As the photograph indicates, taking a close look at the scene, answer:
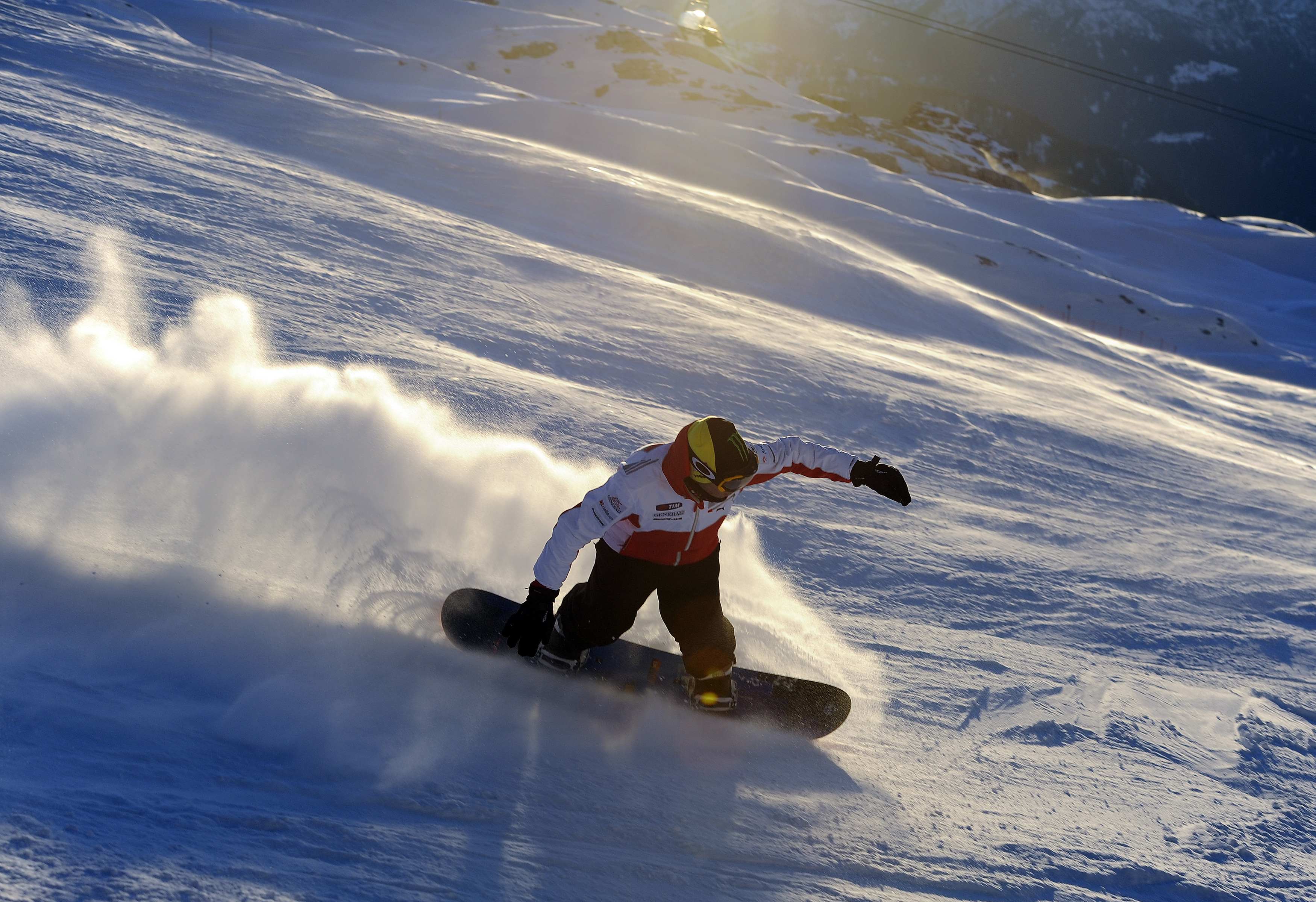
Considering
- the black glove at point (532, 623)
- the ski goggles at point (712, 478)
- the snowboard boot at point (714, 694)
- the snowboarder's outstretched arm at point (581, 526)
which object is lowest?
the snowboard boot at point (714, 694)

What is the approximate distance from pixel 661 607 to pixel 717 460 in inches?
33.9

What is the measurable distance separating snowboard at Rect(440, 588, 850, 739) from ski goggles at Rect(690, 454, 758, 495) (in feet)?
3.08

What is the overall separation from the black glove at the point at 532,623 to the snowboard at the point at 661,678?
12.0 inches

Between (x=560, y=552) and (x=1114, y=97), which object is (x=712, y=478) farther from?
(x=1114, y=97)

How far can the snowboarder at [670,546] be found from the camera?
319 centimetres

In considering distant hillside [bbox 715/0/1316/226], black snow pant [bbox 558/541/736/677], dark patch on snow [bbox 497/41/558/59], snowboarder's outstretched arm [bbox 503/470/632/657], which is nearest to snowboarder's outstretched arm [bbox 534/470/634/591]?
snowboarder's outstretched arm [bbox 503/470/632/657]

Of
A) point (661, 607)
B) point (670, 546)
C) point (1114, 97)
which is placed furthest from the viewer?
point (1114, 97)

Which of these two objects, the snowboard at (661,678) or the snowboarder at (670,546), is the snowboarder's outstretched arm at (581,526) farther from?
the snowboard at (661,678)

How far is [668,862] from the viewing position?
267 centimetres

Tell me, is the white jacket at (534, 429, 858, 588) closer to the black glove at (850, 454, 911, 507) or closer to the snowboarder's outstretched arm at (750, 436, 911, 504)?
the snowboarder's outstretched arm at (750, 436, 911, 504)

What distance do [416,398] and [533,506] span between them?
6.09 feet

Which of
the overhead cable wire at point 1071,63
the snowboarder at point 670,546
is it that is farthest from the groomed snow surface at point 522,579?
the overhead cable wire at point 1071,63

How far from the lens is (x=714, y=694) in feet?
11.6

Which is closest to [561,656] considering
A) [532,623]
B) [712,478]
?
[532,623]
